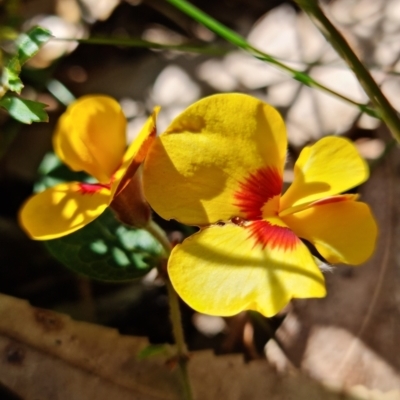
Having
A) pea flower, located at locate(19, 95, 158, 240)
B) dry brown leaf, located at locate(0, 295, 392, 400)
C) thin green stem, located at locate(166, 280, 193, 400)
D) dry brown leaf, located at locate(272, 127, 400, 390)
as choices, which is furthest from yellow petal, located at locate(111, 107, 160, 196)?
dry brown leaf, located at locate(272, 127, 400, 390)

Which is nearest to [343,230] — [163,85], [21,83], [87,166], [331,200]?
[331,200]

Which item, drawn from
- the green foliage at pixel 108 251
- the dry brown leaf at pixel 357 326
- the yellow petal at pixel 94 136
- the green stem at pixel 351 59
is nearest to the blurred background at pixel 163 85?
the dry brown leaf at pixel 357 326

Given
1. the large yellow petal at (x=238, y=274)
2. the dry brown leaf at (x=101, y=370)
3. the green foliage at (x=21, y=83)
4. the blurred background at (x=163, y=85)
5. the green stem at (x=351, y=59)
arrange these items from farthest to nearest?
the blurred background at (x=163, y=85), the dry brown leaf at (x=101, y=370), the green foliage at (x=21, y=83), the large yellow petal at (x=238, y=274), the green stem at (x=351, y=59)

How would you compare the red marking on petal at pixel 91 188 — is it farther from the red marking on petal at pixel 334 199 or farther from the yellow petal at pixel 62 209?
the red marking on petal at pixel 334 199

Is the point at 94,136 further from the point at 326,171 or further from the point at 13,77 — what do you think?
the point at 326,171

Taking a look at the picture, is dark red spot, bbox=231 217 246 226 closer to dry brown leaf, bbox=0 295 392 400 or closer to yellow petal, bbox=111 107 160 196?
yellow petal, bbox=111 107 160 196

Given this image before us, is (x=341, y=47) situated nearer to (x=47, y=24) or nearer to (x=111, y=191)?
(x=111, y=191)
